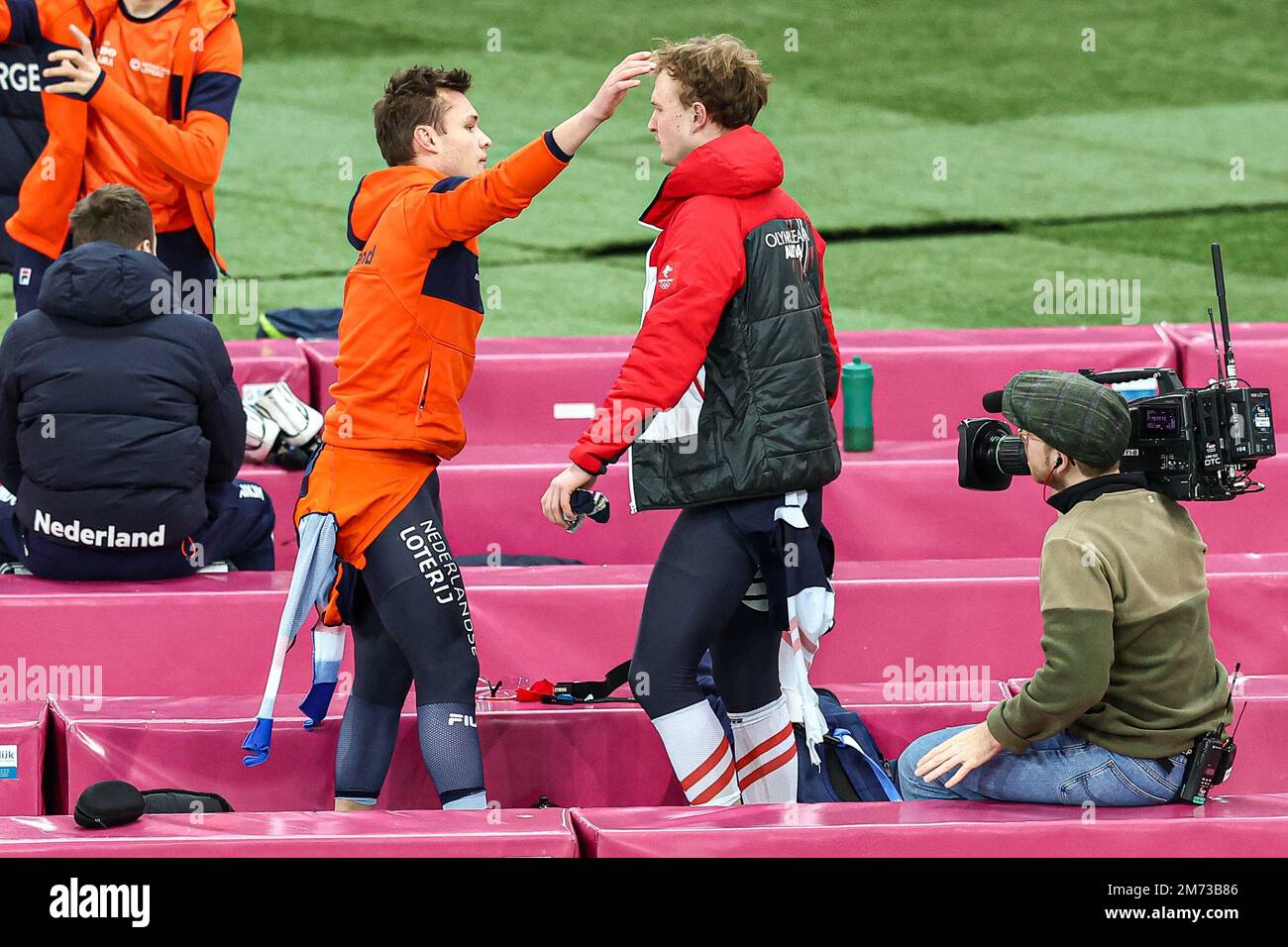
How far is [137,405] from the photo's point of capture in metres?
4.54

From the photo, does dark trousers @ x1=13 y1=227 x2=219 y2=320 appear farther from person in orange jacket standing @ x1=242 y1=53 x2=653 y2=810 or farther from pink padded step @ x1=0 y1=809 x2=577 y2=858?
pink padded step @ x1=0 y1=809 x2=577 y2=858

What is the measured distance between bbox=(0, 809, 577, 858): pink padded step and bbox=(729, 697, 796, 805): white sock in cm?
73

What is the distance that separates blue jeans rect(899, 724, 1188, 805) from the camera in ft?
10.3

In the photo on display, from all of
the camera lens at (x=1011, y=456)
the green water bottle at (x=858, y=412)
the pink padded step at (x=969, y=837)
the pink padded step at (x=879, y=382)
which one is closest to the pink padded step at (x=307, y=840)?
the pink padded step at (x=969, y=837)

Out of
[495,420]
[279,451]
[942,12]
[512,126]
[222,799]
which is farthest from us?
[942,12]

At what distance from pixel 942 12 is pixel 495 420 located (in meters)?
6.60

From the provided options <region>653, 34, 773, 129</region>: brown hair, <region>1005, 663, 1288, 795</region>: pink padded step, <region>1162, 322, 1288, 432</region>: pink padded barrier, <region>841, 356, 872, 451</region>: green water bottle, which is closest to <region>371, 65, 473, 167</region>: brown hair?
<region>653, 34, 773, 129</region>: brown hair

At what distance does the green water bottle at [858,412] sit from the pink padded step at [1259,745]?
1920mm

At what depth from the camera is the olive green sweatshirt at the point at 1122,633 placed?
9.82ft

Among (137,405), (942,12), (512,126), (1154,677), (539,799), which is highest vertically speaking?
(942,12)

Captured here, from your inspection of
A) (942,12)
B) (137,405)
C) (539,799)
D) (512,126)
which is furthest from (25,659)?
(942,12)

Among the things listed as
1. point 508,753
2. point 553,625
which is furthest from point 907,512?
point 508,753

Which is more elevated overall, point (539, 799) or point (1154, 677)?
point (1154, 677)
